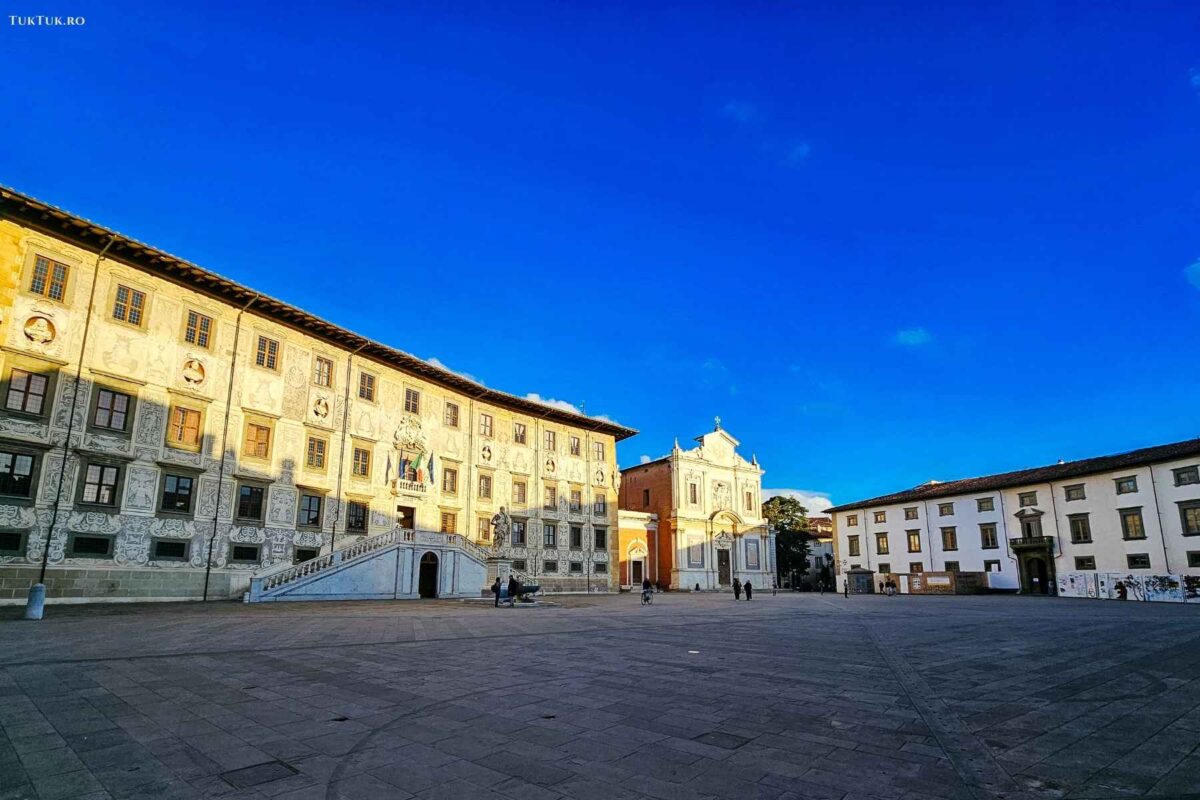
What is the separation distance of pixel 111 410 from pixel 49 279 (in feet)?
16.2

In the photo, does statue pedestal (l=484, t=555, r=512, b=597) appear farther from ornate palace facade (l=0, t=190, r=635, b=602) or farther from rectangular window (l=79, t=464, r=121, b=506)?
rectangular window (l=79, t=464, r=121, b=506)

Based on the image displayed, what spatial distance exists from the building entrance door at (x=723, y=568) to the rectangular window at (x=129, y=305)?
4788 cm

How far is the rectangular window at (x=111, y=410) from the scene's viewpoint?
22.7 m

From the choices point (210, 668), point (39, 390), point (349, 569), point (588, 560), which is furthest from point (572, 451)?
point (210, 668)

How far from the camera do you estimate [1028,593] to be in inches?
1860

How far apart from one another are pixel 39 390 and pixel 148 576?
24.5 feet

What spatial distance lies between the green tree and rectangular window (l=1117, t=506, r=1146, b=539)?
3625 cm

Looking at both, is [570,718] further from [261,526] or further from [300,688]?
[261,526]

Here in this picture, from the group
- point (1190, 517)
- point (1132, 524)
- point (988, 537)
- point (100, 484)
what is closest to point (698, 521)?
point (988, 537)

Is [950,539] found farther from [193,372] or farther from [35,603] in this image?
[35,603]

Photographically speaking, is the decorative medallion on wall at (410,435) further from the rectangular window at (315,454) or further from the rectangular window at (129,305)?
the rectangular window at (129,305)

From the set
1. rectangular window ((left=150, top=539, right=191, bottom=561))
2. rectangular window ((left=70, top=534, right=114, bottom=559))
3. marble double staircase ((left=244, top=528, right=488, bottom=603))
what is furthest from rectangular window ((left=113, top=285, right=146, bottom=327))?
marble double staircase ((left=244, top=528, right=488, bottom=603))

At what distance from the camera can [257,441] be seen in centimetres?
2748

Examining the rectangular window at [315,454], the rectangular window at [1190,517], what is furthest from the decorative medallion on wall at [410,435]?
the rectangular window at [1190,517]
